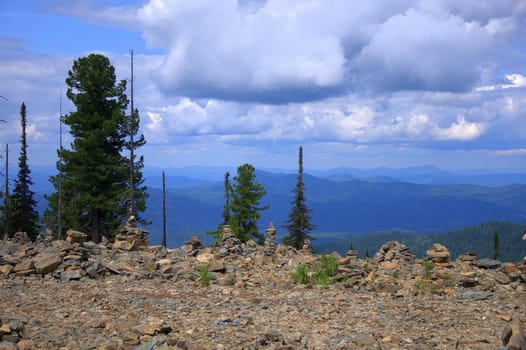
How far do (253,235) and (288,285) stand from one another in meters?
38.4

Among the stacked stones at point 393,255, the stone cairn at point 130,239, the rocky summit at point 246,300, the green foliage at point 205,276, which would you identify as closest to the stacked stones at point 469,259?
the rocky summit at point 246,300

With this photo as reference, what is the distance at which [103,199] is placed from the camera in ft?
108

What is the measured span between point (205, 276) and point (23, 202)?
4410 cm

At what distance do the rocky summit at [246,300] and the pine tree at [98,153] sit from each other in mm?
15248

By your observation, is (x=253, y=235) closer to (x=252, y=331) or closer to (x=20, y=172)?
(x=20, y=172)

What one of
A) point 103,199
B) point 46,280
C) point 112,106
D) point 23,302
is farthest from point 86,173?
point 23,302

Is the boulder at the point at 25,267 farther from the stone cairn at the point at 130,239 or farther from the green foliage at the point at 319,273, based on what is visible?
the green foliage at the point at 319,273

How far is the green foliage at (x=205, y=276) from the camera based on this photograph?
14.7 m

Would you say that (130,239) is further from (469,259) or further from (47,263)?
(469,259)

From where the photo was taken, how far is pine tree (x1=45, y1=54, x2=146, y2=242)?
33031mm

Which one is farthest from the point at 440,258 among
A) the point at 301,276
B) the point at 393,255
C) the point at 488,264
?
the point at 301,276

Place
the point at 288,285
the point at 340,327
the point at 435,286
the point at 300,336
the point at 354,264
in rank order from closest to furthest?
the point at 300,336 < the point at 340,327 < the point at 435,286 < the point at 288,285 < the point at 354,264

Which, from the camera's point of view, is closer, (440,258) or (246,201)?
(440,258)

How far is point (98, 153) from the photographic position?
3334 centimetres
